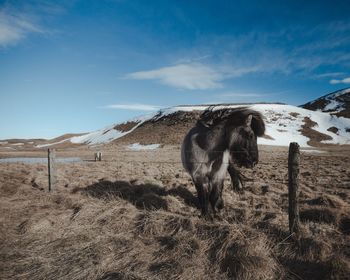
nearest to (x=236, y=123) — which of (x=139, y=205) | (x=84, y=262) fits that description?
(x=139, y=205)

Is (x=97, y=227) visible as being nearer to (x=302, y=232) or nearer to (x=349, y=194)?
(x=302, y=232)

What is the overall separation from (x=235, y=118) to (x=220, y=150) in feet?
2.95

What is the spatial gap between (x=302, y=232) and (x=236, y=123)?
2899mm

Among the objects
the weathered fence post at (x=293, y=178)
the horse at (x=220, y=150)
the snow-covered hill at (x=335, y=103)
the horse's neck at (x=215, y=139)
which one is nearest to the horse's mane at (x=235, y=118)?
the horse at (x=220, y=150)

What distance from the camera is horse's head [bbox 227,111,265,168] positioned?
652 cm

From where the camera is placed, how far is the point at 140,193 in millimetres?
8812

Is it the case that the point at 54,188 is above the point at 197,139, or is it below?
below

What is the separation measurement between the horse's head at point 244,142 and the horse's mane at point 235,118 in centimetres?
6

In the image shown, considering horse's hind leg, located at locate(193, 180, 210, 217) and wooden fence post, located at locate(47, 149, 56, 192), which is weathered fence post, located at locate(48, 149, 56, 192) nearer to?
wooden fence post, located at locate(47, 149, 56, 192)

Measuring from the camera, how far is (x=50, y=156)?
9.51m

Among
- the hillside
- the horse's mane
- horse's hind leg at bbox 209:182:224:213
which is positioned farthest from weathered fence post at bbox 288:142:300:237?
the hillside

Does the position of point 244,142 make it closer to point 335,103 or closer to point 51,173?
point 51,173

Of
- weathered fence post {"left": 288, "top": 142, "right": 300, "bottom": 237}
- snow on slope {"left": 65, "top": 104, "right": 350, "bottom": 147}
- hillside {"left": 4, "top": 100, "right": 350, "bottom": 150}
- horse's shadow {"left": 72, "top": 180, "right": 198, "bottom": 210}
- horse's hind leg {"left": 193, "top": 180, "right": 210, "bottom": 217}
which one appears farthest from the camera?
hillside {"left": 4, "top": 100, "right": 350, "bottom": 150}

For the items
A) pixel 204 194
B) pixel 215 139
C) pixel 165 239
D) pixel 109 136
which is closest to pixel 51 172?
pixel 204 194
